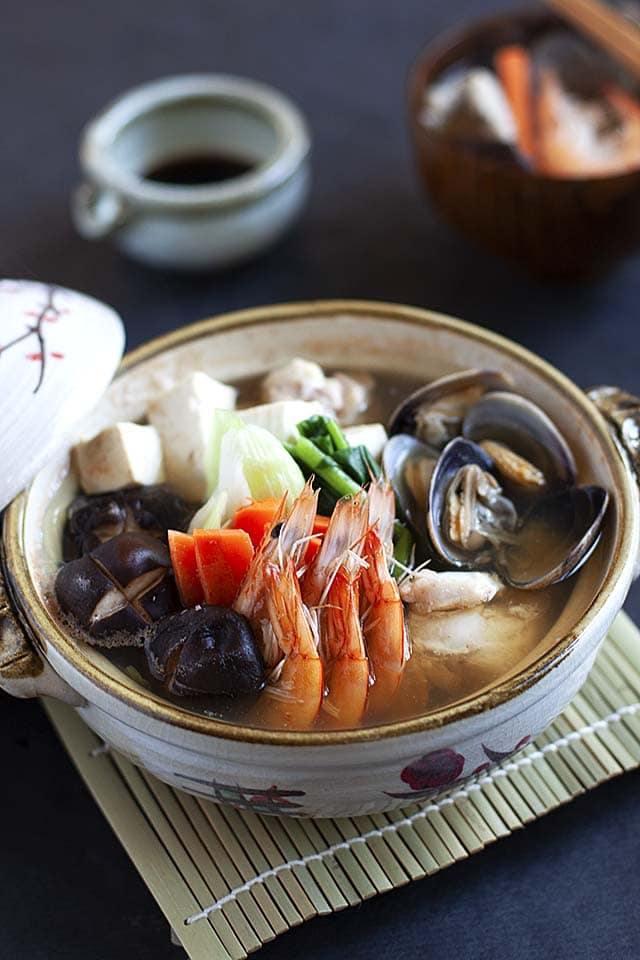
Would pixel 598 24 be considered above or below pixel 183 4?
above

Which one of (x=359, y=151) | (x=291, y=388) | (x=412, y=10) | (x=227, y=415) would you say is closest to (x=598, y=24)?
(x=359, y=151)

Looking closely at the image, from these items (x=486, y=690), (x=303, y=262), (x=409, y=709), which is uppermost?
(x=486, y=690)

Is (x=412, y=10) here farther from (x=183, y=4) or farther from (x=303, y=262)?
(x=303, y=262)

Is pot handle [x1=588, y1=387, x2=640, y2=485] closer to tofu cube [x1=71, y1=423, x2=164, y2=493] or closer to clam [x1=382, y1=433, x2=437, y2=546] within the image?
clam [x1=382, y1=433, x2=437, y2=546]

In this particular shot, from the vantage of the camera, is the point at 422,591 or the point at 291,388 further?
the point at 291,388

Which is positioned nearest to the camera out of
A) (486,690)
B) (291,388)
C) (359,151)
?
(486,690)

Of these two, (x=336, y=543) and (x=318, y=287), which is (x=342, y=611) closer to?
(x=336, y=543)

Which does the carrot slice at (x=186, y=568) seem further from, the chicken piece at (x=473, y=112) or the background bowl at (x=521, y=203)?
the chicken piece at (x=473, y=112)

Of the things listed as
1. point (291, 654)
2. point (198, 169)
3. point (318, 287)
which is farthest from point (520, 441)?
point (198, 169)
